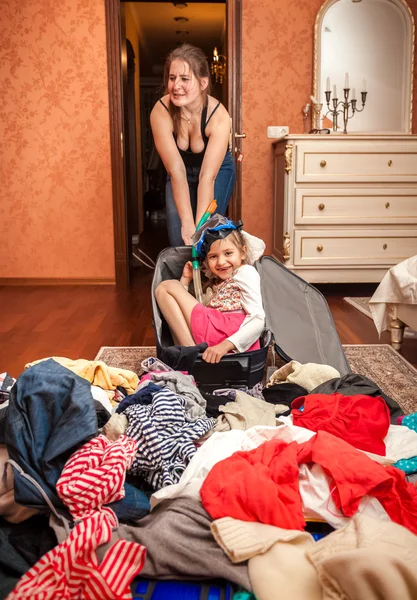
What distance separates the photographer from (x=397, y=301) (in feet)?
9.48

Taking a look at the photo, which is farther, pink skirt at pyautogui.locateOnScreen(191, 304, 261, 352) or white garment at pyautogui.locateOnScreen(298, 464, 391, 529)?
pink skirt at pyautogui.locateOnScreen(191, 304, 261, 352)

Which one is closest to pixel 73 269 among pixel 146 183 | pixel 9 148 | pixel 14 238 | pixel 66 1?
pixel 14 238

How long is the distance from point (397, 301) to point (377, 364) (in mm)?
384

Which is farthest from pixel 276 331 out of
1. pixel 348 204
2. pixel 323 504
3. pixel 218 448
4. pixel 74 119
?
pixel 74 119

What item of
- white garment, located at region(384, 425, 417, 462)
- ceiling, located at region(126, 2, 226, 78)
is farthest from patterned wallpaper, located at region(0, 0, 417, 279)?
white garment, located at region(384, 425, 417, 462)

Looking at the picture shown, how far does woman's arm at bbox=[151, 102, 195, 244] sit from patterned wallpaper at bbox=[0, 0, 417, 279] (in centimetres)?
193

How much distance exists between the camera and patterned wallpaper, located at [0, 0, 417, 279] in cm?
443

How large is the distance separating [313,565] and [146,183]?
9585 millimetres

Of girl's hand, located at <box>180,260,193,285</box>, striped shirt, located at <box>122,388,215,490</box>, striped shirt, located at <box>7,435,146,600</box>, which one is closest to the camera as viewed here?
striped shirt, located at <box>7,435,146,600</box>

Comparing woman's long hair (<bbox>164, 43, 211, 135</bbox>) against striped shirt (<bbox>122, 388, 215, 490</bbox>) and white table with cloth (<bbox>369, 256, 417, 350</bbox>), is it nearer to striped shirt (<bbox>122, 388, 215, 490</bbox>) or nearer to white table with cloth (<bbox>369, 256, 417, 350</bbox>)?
white table with cloth (<bbox>369, 256, 417, 350</bbox>)

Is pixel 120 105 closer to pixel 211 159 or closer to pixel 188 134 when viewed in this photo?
pixel 188 134

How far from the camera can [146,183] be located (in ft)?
33.5

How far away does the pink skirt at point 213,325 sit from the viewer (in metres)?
2.29

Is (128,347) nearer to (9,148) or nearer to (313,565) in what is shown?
(313,565)
